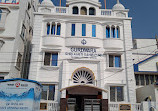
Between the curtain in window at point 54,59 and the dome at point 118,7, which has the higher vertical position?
the dome at point 118,7

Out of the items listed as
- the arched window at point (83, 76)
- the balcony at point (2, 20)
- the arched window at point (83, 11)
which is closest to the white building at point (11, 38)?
the balcony at point (2, 20)

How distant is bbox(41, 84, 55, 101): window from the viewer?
1689 cm

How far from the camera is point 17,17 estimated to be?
18.3m

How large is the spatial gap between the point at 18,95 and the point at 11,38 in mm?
9000

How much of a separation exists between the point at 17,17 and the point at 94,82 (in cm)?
1110

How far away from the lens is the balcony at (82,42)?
18375mm

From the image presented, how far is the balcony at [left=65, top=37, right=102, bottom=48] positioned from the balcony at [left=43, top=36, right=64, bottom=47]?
68cm

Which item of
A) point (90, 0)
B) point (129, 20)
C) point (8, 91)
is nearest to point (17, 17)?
point (90, 0)

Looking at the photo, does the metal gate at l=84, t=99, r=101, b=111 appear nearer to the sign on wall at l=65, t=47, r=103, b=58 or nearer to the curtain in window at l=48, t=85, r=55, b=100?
the curtain in window at l=48, t=85, r=55, b=100

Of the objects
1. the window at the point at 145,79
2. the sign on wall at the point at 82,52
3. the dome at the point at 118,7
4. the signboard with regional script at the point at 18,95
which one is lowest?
the signboard with regional script at the point at 18,95

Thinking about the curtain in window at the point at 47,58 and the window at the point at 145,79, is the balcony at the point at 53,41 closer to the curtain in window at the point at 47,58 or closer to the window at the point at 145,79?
the curtain in window at the point at 47,58

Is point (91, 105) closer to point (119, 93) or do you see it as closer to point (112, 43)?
point (119, 93)

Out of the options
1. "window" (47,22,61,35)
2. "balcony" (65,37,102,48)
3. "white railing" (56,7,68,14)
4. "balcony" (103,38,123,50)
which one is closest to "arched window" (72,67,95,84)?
"balcony" (65,37,102,48)

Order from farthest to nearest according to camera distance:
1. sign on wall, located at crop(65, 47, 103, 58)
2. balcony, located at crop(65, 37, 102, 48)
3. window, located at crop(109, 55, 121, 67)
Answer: window, located at crop(109, 55, 121, 67)
balcony, located at crop(65, 37, 102, 48)
sign on wall, located at crop(65, 47, 103, 58)
